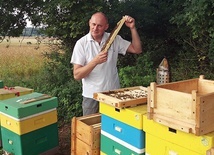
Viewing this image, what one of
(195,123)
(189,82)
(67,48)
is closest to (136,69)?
(67,48)

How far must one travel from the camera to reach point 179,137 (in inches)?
92.7

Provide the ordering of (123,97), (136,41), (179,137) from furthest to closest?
1. (136,41)
2. (123,97)
3. (179,137)

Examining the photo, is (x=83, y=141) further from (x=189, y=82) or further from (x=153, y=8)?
(x=153, y=8)

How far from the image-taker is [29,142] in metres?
3.98

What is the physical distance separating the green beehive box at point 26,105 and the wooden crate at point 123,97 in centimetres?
116

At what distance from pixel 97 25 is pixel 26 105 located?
1.46 metres

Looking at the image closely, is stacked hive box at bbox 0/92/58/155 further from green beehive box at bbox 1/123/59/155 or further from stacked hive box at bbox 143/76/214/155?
stacked hive box at bbox 143/76/214/155

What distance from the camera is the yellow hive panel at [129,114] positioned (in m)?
2.74

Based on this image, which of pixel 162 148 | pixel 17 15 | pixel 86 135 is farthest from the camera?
pixel 17 15

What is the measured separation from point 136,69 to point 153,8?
2014mm

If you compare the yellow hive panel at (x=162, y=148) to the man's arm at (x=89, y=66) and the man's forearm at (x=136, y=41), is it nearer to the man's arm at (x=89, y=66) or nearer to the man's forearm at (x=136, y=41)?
the man's arm at (x=89, y=66)

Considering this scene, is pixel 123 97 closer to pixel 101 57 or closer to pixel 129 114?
pixel 129 114

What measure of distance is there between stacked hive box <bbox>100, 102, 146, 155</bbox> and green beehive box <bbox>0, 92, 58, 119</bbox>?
1167mm

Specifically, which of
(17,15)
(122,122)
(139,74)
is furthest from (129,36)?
(122,122)
